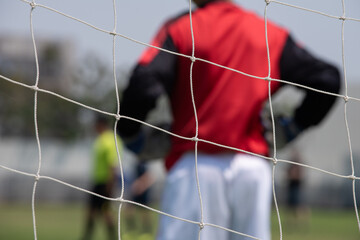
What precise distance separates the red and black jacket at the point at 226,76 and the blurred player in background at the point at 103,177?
5.35m

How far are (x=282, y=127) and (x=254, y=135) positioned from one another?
13cm

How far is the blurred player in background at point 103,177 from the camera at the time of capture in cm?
791

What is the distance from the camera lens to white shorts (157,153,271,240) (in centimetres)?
249

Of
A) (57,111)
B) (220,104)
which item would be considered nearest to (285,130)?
(220,104)

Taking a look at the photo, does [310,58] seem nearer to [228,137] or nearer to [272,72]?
[272,72]

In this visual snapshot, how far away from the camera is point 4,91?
1196 inches

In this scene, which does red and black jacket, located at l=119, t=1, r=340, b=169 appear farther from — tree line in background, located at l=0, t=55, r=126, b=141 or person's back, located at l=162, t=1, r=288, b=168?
tree line in background, located at l=0, t=55, r=126, b=141

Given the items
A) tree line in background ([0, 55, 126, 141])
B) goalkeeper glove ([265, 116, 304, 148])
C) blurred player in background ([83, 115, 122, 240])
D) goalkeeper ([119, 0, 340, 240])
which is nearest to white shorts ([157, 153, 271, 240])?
goalkeeper ([119, 0, 340, 240])

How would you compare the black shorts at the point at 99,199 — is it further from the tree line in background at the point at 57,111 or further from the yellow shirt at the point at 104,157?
the tree line in background at the point at 57,111

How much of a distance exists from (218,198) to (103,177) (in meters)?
5.59

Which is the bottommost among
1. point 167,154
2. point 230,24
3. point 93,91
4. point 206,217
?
point 206,217

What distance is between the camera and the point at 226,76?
256cm

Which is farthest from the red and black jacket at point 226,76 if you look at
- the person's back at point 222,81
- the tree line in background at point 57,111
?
the tree line in background at point 57,111

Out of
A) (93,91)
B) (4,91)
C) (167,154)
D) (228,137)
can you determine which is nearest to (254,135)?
(228,137)
